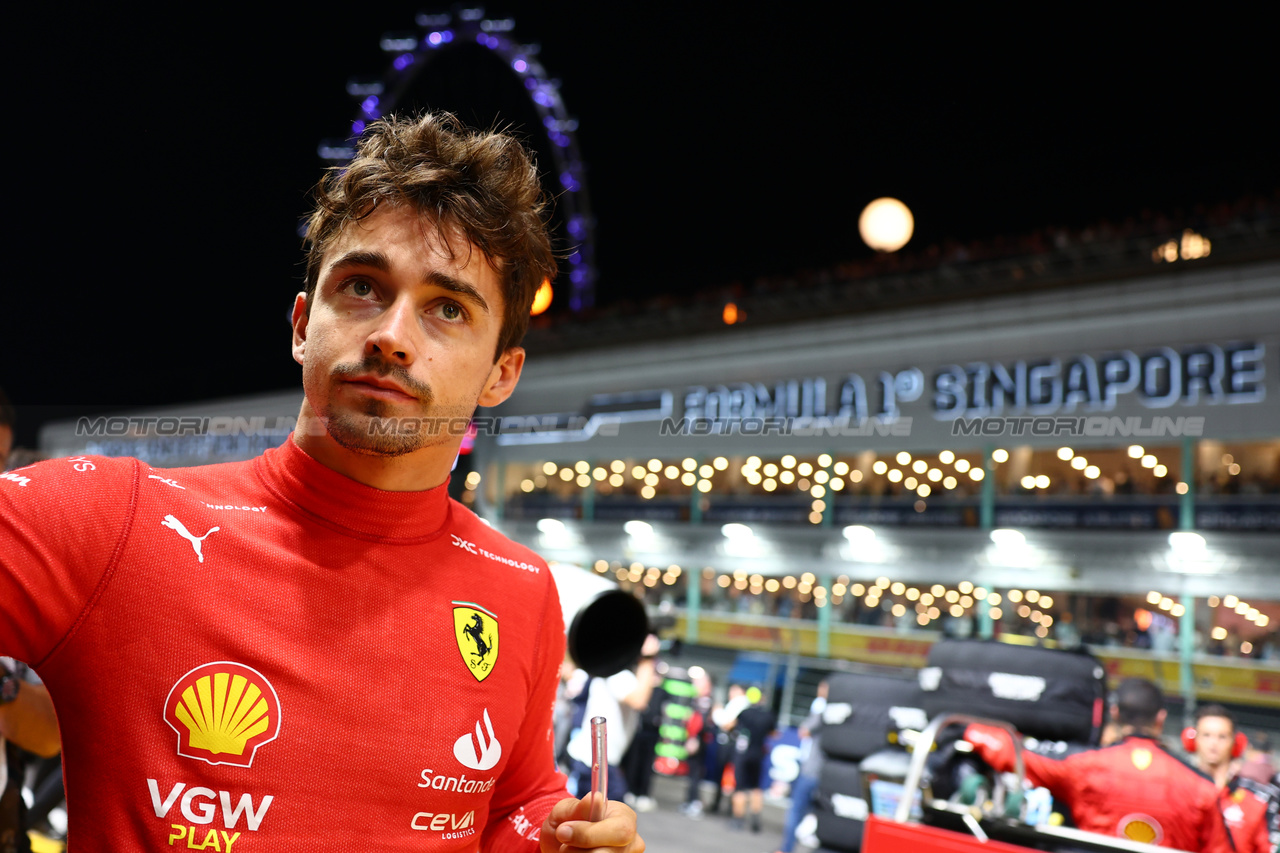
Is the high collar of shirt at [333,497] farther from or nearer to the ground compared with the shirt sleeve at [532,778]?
farther from the ground

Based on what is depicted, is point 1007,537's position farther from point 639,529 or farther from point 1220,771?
point 1220,771

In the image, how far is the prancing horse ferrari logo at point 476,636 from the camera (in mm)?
1398

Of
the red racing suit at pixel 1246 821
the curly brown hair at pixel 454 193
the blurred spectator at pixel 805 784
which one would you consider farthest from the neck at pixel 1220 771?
the curly brown hair at pixel 454 193

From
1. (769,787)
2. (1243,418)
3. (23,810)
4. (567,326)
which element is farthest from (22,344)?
(567,326)

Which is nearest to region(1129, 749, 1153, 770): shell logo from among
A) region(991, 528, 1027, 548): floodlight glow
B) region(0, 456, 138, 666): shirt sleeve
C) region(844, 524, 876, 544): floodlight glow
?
region(0, 456, 138, 666): shirt sleeve

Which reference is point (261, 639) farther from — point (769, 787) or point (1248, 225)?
point (1248, 225)

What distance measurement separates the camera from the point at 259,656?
1181mm

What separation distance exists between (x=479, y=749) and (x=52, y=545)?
2.04 feet

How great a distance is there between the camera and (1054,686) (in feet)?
15.8

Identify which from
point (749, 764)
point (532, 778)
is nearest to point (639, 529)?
point (749, 764)

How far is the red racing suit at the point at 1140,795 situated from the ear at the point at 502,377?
3763 mm

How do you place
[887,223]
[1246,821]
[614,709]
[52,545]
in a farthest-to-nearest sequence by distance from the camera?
1. [887,223]
2. [614,709]
3. [1246,821]
4. [52,545]

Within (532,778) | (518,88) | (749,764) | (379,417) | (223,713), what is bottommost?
(749,764)

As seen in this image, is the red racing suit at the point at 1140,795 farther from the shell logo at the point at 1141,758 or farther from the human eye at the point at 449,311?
the human eye at the point at 449,311
